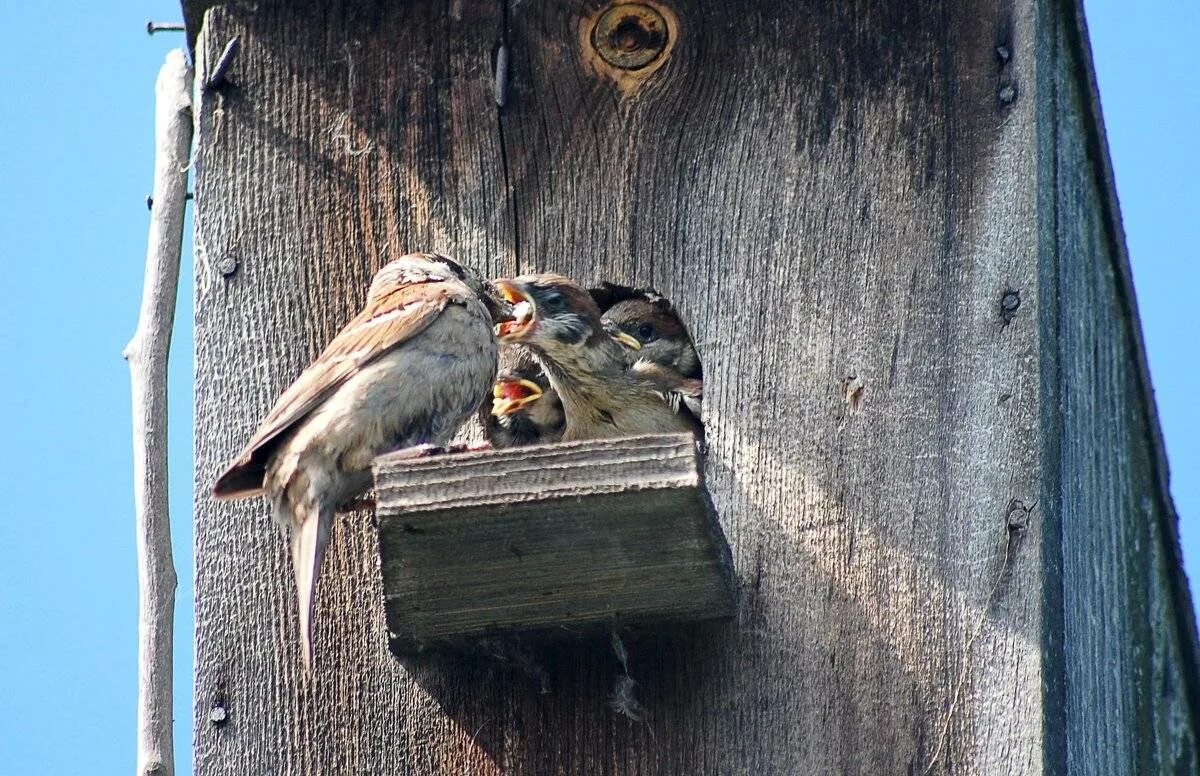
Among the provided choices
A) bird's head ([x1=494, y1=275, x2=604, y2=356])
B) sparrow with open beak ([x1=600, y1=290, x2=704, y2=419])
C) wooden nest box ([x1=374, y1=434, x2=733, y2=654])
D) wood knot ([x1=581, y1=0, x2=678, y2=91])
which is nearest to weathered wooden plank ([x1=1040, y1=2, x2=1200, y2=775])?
wooden nest box ([x1=374, y1=434, x2=733, y2=654])

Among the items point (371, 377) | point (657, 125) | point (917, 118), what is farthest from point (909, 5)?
point (371, 377)

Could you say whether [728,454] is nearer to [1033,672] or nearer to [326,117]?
[1033,672]

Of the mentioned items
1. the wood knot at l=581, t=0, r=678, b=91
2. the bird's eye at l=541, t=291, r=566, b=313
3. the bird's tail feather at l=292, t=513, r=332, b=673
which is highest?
the wood knot at l=581, t=0, r=678, b=91

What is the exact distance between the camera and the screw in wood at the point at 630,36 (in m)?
4.58

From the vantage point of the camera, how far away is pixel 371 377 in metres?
4.14

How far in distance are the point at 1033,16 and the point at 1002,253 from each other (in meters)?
0.53

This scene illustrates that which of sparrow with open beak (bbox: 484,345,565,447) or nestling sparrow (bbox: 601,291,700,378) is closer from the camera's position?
nestling sparrow (bbox: 601,291,700,378)

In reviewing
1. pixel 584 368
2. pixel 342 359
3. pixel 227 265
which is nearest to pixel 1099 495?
pixel 584 368

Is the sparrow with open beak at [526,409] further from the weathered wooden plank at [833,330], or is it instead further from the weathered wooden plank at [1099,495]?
the weathered wooden plank at [1099,495]

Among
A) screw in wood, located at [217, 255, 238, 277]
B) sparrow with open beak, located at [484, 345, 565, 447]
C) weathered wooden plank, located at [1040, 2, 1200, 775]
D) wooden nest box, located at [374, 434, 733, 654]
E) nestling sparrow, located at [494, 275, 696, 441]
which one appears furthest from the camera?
sparrow with open beak, located at [484, 345, 565, 447]


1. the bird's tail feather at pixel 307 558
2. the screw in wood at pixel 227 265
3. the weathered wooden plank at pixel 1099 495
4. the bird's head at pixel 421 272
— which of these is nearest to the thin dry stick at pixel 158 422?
the screw in wood at pixel 227 265

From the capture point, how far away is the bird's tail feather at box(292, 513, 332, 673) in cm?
383

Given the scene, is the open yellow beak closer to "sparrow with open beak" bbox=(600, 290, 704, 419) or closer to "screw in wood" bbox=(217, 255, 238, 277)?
"sparrow with open beak" bbox=(600, 290, 704, 419)

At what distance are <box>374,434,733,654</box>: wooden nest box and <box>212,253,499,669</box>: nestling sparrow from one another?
202 millimetres
